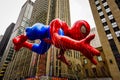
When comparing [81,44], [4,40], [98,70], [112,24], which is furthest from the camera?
[4,40]

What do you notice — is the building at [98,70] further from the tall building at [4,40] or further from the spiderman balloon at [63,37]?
the tall building at [4,40]

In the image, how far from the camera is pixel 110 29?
2094cm

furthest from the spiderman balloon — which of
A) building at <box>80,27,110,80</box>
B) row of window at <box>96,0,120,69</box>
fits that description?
building at <box>80,27,110,80</box>

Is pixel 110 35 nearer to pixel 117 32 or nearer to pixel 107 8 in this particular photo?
pixel 117 32

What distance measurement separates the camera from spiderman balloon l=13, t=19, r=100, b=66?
3781mm

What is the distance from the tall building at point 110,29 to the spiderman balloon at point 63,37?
15407 mm

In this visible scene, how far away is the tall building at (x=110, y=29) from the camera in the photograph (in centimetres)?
1794

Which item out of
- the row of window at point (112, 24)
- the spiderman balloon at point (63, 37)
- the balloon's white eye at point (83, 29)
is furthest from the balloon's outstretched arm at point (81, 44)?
the row of window at point (112, 24)

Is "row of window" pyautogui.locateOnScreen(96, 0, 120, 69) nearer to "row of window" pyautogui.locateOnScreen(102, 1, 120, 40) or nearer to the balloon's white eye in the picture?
"row of window" pyautogui.locateOnScreen(102, 1, 120, 40)

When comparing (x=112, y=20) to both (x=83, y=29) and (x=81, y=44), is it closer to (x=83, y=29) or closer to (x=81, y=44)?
(x=83, y=29)

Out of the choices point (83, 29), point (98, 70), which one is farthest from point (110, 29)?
point (83, 29)

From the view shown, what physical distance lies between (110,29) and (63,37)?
64.1ft

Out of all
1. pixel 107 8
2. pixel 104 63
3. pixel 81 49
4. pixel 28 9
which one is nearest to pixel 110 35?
pixel 104 63

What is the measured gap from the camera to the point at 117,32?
19875 millimetres
